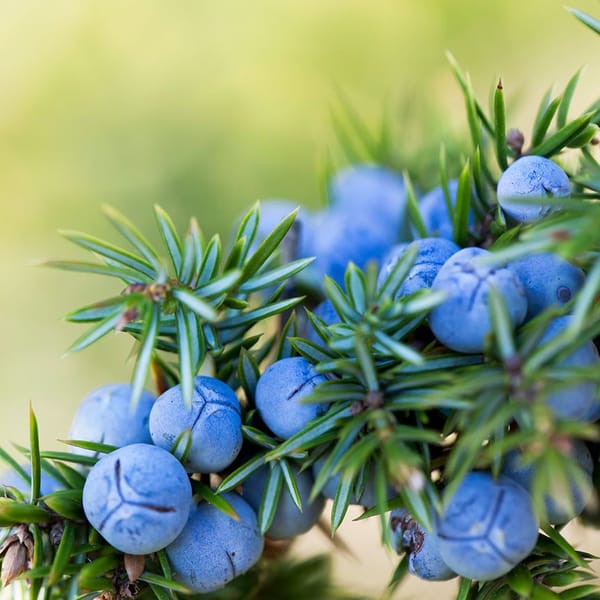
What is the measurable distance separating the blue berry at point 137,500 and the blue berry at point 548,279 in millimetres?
294

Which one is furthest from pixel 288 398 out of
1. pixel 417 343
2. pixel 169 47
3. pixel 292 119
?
pixel 169 47

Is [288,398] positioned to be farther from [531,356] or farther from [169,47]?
[169,47]

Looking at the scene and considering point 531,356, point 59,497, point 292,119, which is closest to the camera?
point 531,356

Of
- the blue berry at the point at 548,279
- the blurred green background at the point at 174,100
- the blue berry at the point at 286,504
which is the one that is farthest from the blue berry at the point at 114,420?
the blurred green background at the point at 174,100

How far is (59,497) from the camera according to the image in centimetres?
53

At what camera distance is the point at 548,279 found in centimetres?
52

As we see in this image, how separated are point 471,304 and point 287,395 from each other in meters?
0.16

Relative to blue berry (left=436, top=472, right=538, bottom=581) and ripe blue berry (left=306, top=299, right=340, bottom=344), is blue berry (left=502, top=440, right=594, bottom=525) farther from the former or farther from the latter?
ripe blue berry (left=306, top=299, right=340, bottom=344)

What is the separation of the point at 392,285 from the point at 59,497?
292mm

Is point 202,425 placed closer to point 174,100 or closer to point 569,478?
point 569,478

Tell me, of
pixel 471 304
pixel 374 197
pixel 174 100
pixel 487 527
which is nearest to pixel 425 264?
pixel 471 304

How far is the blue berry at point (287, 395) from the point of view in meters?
0.55

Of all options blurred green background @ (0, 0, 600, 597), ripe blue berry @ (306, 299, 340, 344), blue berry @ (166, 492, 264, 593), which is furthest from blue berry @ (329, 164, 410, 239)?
blurred green background @ (0, 0, 600, 597)

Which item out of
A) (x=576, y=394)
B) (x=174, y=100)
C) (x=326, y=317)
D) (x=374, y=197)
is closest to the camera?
(x=576, y=394)
